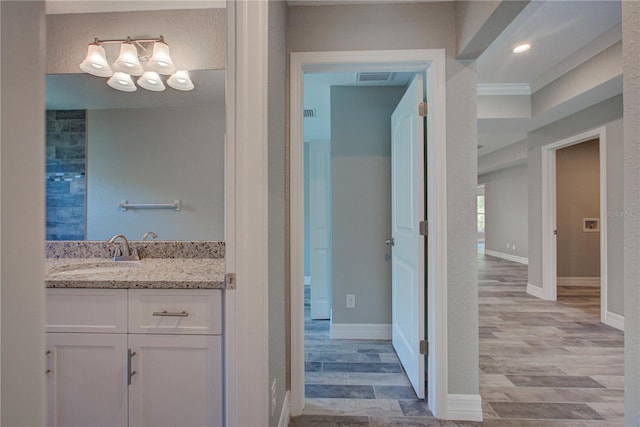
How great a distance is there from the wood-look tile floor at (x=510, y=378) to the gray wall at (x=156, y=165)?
1383mm

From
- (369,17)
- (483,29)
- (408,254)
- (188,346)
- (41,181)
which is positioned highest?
(369,17)

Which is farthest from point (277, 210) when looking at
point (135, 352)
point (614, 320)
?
point (614, 320)

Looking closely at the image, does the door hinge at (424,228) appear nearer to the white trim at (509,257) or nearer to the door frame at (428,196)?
the door frame at (428,196)

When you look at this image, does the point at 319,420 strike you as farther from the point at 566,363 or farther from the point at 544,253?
the point at 544,253

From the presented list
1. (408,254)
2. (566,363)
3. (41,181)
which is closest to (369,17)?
(408,254)

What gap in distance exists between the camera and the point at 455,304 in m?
1.65

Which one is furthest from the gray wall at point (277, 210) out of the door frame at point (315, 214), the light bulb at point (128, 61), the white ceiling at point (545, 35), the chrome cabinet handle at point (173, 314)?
the door frame at point (315, 214)

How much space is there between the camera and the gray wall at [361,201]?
272 cm

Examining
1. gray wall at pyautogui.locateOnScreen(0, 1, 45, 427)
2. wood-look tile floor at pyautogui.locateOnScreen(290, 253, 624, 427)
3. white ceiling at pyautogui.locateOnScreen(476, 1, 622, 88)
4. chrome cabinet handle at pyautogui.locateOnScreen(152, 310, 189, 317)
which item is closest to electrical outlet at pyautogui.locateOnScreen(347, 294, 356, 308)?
wood-look tile floor at pyautogui.locateOnScreen(290, 253, 624, 427)

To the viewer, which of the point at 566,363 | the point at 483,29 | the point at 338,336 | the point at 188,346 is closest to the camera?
the point at 188,346

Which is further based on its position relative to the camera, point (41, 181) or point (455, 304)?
point (455, 304)

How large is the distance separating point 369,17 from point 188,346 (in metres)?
1.94

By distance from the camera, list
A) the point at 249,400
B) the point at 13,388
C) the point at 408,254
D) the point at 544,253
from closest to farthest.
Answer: the point at 13,388, the point at 249,400, the point at 408,254, the point at 544,253

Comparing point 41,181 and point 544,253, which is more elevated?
point 41,181
